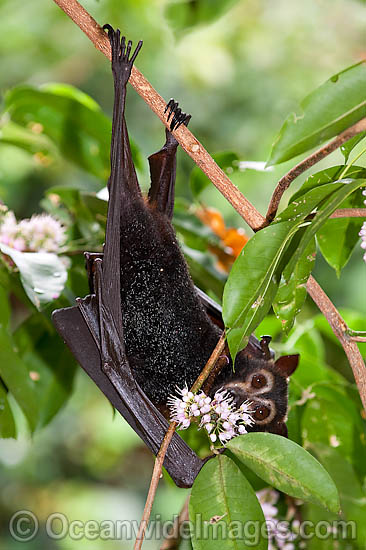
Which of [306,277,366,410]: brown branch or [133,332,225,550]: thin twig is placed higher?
[306,277,366,410]: brown branch

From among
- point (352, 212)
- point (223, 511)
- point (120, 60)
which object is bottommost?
point (223, 511)

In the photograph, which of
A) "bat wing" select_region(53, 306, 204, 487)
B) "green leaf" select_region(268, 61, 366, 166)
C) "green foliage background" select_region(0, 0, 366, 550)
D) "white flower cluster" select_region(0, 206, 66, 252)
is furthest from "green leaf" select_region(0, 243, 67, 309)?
"green foliage background" select_region(0, 0, 366, 550)

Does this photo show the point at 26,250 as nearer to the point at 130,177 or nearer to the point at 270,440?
the point at 130,177

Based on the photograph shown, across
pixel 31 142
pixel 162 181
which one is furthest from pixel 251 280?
pixel 31 142

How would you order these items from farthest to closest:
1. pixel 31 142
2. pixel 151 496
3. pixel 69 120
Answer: pixel 31 142 < pixel 69 120 < pixel 151 496

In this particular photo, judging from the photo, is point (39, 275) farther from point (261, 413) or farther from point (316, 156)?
point (316, 156)

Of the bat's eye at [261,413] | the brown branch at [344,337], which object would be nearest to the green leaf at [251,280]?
the brown branch at [344,337]

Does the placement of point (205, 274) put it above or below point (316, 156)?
above

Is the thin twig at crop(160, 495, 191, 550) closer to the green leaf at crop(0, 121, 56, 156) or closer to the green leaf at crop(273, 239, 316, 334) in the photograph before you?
the green leaf at crop(273, 239, 316, 334)
